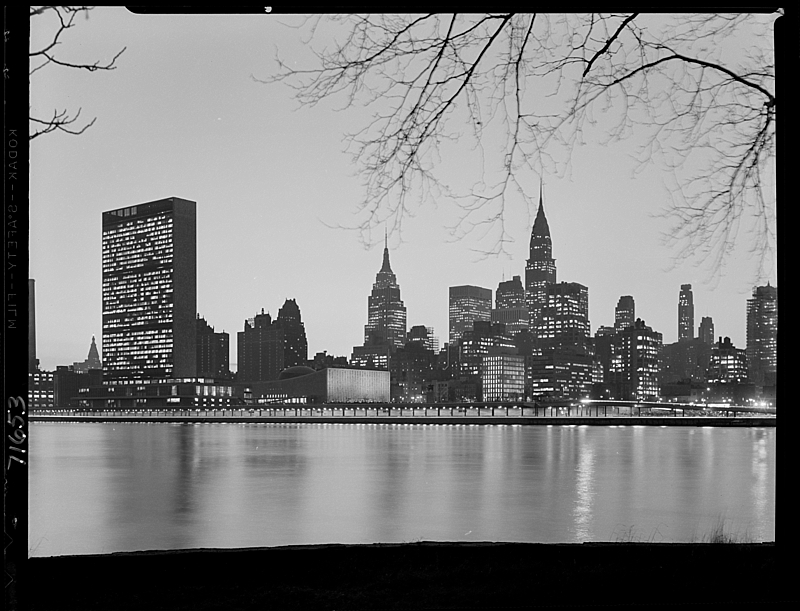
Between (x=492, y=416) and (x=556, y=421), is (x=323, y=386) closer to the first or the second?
(x=492, y=416)

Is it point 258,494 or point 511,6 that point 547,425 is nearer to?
point 258,494

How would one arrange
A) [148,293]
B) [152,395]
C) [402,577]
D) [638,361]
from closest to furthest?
[402,577] < [148,293] < [152,395] < [638,361]

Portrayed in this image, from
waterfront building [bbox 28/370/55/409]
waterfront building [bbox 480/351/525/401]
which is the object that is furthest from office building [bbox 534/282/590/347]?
waterfront building [bbox 28/370/55/409]

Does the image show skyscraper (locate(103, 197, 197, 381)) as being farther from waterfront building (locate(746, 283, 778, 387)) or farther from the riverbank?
waterfront building (locate(746, 283, 778, 387))

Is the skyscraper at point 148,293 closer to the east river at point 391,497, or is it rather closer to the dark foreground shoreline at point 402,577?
the east river at point 391,497

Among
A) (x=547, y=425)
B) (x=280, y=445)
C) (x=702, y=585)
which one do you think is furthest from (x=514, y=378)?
(x=702, y=585)

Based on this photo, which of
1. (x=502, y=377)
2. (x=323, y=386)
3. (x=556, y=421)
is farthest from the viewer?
(x=323, y=386)

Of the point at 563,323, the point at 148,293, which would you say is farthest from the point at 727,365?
the point at 148,293
